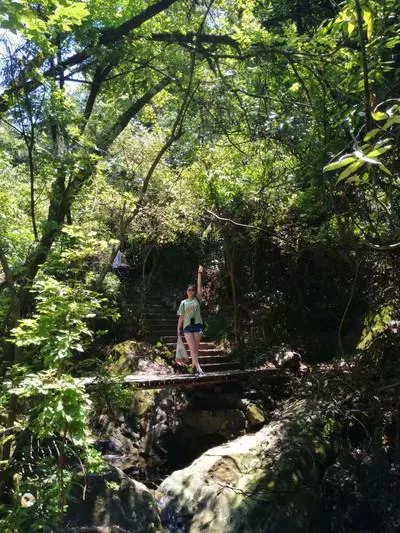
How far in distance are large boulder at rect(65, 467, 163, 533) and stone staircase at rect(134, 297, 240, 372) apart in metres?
4.34

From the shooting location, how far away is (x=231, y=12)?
8.54m

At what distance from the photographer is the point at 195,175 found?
9.90 metres

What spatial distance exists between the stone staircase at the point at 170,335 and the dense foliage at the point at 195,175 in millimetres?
446

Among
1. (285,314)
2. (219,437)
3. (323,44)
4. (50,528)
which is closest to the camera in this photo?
(50,528)

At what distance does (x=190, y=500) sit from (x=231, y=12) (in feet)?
24.5

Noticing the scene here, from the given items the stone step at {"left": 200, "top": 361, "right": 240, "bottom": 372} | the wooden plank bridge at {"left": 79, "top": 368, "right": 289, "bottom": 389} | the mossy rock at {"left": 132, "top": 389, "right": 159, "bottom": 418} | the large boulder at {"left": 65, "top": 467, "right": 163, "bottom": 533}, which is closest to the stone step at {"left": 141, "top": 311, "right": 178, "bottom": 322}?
the stone step at {"left": 200, "top": 361, "right": 240, "bottom": 372}

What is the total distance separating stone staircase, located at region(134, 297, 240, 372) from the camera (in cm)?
986

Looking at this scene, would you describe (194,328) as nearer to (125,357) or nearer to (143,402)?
(143,402)

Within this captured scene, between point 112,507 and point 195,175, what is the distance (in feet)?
21.4

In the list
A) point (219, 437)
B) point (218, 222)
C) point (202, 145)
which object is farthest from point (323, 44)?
point (219, 437)

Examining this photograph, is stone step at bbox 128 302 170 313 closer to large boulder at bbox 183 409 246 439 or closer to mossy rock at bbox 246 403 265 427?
large boulder at bbox 183 409 246 439

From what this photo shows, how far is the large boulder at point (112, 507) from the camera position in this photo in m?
4.64

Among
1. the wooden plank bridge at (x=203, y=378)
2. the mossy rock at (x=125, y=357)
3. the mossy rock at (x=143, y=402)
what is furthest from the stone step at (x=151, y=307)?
the wooden plank bridge at (x=203, y=378)

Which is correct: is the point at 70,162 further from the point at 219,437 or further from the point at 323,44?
the point at 219,437
